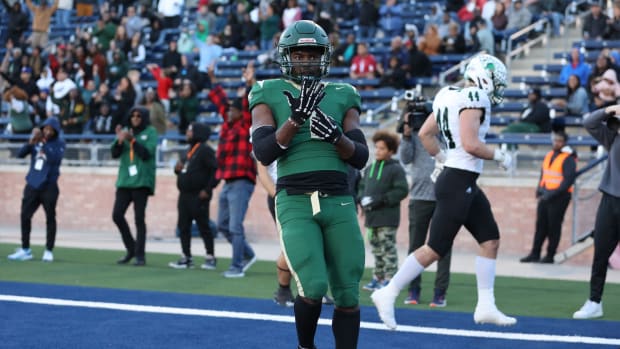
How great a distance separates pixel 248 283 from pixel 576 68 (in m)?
8.37

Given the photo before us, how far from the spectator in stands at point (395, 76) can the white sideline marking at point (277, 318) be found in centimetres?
1035

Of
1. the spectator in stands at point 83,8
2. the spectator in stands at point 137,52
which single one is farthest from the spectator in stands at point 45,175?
the spectator in stands at point 83,8

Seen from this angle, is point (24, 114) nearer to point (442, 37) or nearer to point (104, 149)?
point (104, 149)

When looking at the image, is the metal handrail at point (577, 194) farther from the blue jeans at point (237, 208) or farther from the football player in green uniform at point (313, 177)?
the football player in green uniform at point (313, 177)

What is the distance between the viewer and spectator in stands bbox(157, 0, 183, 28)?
24938mm

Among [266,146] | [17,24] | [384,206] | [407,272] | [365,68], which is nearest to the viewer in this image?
[266,146]

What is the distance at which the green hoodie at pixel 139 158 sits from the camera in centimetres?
1238

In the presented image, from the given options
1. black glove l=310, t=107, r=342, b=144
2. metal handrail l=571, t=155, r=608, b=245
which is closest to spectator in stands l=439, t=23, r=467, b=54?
metal handrail l=571, t=155, r=608, b=245

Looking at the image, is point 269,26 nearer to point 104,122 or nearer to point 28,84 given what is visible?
point 104,122

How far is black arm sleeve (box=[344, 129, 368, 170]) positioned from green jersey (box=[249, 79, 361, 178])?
0.06m

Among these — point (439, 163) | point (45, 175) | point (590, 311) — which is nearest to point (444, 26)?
point (45, 175)

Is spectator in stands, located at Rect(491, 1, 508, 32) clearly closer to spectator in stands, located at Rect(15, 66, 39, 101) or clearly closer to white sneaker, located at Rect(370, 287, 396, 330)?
spectator in stands, located at Rect(15, 66, 39, 101)

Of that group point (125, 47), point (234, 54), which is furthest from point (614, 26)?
point (125, 47)

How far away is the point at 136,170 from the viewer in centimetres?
1238
